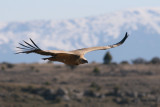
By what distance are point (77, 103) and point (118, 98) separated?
6.91 meters

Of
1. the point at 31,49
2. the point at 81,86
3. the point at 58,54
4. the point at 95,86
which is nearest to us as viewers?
the point at 58,54

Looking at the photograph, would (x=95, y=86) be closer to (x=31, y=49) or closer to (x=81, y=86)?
(x=81, y=86)

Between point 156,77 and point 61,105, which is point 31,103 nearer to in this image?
point 61,105

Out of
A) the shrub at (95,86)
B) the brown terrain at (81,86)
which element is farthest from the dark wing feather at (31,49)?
the shrub at (95,86)

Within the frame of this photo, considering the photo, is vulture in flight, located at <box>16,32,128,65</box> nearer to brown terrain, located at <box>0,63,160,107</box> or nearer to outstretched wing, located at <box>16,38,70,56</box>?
outstretched wing, located at <box>16,38,70,56</box>

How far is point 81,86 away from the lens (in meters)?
85.2

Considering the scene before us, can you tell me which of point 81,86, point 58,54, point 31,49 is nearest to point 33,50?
point 31,49

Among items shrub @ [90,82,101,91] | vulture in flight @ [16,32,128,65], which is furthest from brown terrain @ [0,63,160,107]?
vulture in flight @ [16,32,128,65]

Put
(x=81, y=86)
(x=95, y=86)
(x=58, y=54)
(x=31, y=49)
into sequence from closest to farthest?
(x=58, y=54) < (x=31, y=49) < (x=95, y=86) < (x=81, y=86)

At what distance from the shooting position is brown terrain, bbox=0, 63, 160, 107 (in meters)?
75.2

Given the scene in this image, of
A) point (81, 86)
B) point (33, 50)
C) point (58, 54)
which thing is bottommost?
point (58, 54)

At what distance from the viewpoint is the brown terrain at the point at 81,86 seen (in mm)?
75188

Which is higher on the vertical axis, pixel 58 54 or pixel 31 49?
pixel 31 49

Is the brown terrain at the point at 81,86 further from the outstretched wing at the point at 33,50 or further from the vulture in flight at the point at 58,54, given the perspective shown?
the outstretched wing at the point at 33,50
